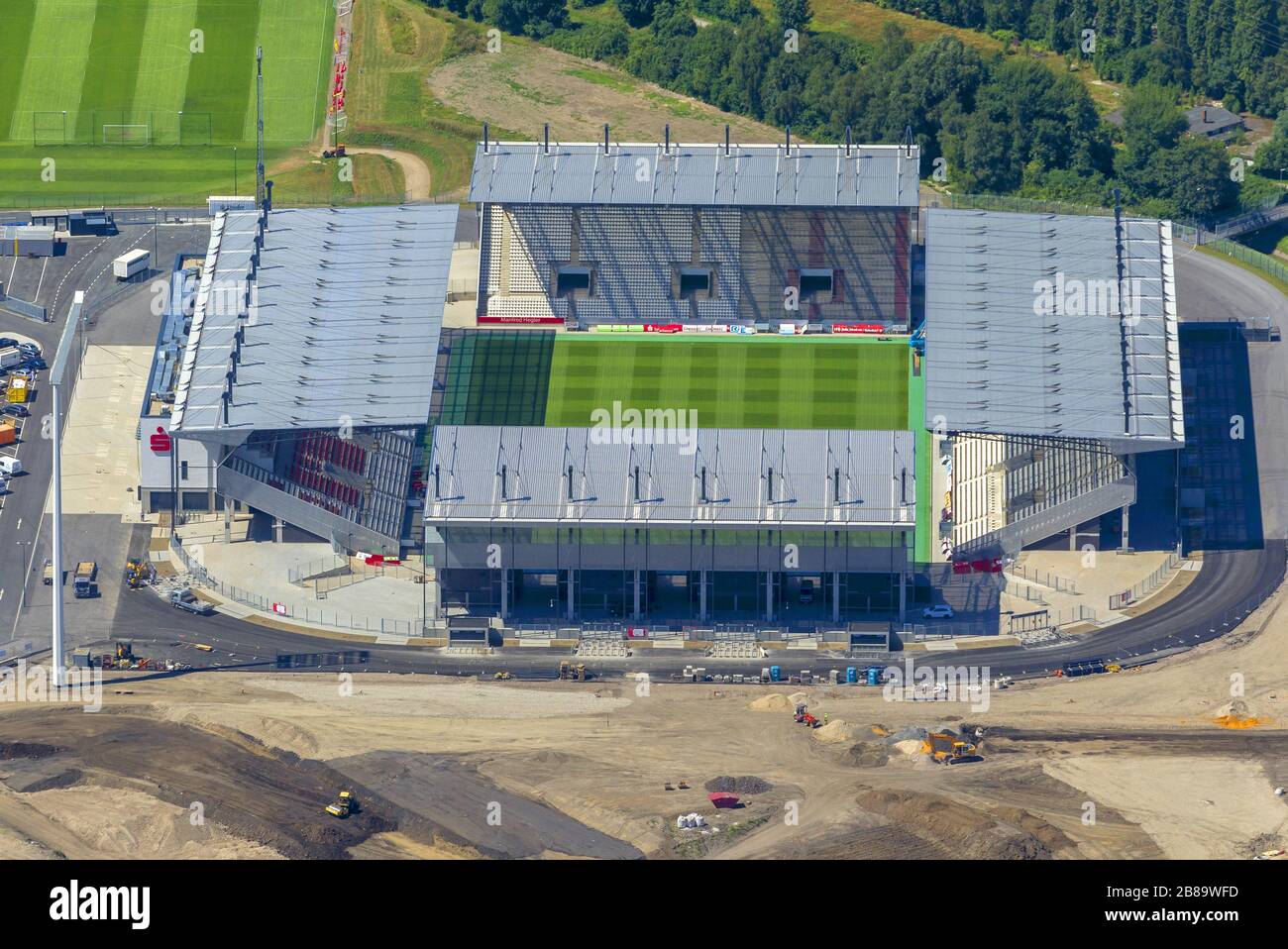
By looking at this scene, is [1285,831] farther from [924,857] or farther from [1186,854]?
[924,857]

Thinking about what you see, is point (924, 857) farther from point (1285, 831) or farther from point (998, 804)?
point (1285, 831)

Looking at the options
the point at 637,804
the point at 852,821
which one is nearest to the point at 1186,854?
the point at 852,821

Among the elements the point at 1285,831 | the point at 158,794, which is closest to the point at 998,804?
the point at 1285,831

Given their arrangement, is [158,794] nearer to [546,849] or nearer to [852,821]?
[546,849]
